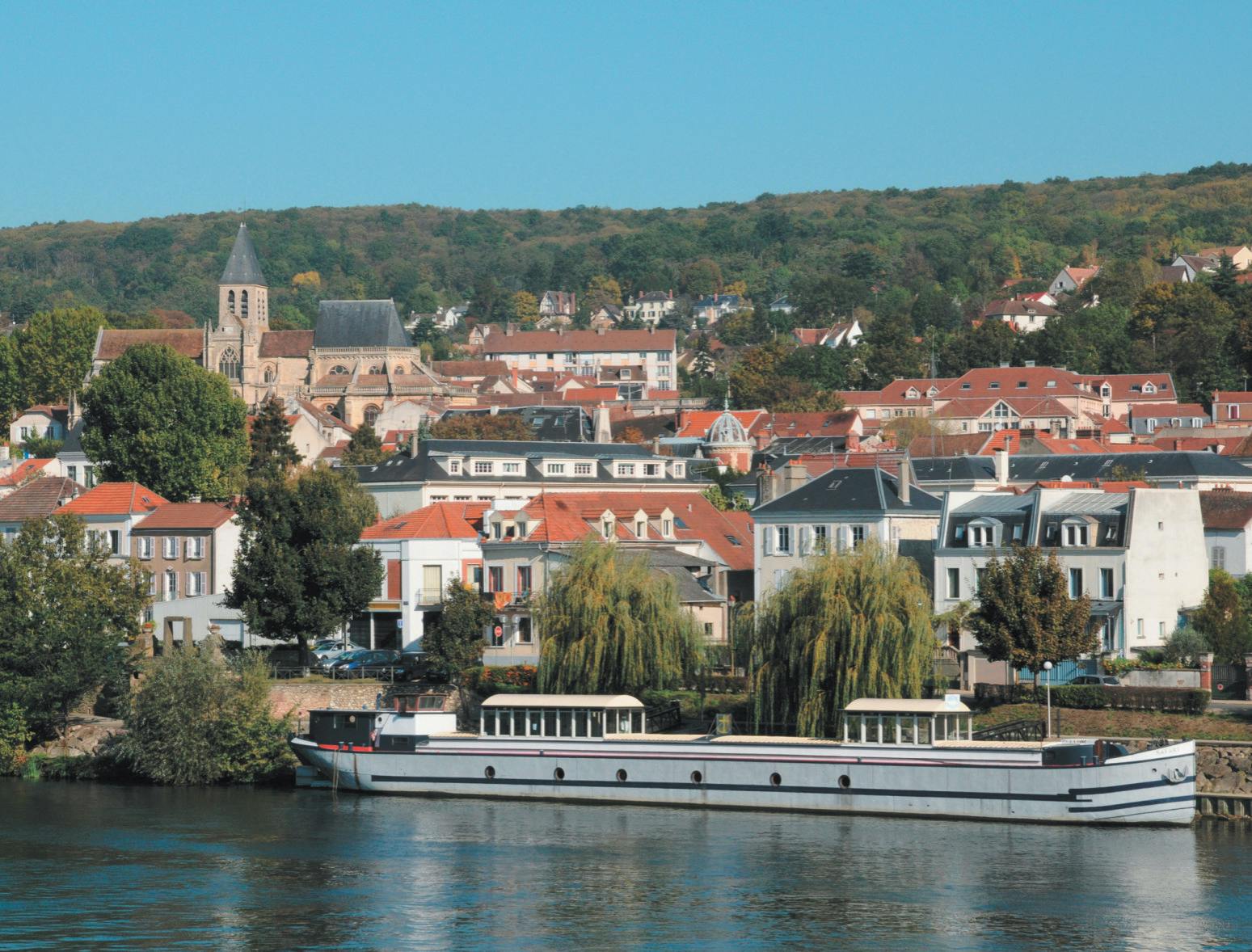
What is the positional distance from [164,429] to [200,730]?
2129 inches

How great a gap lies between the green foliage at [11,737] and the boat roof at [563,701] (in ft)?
49.4

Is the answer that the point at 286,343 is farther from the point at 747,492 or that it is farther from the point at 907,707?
the point at 907,707

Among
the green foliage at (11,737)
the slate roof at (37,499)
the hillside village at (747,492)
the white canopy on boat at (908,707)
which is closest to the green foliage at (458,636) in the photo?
the hillside village at (747,492)

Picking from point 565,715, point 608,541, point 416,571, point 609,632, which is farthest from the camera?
point 416,571

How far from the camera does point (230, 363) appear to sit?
17925 centimetres

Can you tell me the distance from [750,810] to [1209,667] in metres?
13.8

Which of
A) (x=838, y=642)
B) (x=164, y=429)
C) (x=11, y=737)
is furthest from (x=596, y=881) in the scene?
(x=164, y=429)

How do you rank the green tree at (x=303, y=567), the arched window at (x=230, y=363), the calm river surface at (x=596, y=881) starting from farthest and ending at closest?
the arched window at (x=230, y=363) < the green tree at (x=303, y=567) < the calm river surface at (x=596, y=881)

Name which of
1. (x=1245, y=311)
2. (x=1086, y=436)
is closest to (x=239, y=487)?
(x=1086, y=436)

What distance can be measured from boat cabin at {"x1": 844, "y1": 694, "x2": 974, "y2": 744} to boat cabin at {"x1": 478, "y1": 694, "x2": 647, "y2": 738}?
6442 mm

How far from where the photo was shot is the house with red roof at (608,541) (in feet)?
221

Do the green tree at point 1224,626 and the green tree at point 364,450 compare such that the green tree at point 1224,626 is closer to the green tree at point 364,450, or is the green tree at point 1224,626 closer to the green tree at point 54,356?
the green tree at point 364,450

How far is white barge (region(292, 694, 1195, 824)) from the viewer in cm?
4950

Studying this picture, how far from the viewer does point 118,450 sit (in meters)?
109
